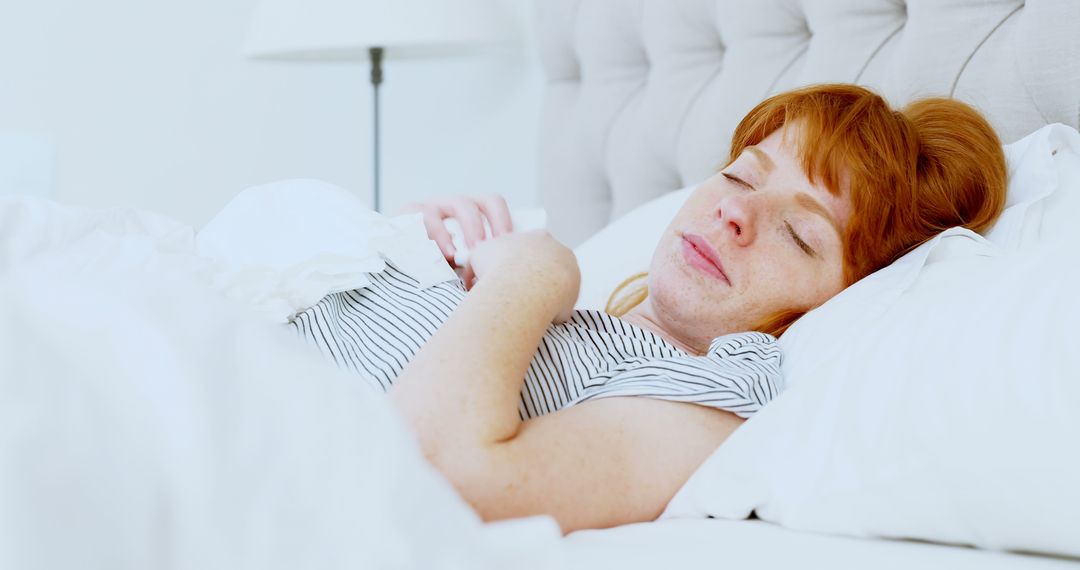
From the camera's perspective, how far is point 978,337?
2.31 feet

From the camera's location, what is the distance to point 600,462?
0.73 m

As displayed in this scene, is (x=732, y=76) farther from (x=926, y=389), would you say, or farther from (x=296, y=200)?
(x=926, y=389)

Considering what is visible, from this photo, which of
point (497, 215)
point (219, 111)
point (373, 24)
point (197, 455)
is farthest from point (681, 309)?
Result: point (219, 111)

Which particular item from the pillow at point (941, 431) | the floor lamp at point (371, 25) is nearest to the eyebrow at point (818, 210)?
the pillow at point (941, 431)

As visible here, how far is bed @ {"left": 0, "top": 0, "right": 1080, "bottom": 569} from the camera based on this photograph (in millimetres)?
469

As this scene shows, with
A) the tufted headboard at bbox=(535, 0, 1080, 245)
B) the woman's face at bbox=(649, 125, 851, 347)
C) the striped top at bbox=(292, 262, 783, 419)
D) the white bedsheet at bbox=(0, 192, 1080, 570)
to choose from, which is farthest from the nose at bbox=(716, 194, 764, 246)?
the white bedsheet at bbox=(0, 192, 1080, 570)

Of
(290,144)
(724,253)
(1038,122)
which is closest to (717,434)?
(724,253)

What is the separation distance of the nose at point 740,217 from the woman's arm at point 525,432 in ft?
0.87

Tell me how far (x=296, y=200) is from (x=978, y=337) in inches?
31.5

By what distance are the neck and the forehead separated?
0.18 meters

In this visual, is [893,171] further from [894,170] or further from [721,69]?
[721,69]

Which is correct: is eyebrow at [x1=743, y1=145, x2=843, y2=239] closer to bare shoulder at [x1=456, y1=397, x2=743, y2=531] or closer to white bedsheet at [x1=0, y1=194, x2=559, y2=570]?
bare shoulder at [x1=456, y1=397, x2=743, y2=531]

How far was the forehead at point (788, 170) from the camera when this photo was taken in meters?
1.05

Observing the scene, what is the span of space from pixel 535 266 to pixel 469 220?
0.32 meters
